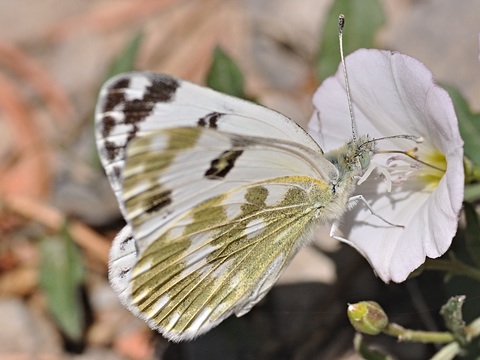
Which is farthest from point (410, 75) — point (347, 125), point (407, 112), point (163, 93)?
point (163, 93)

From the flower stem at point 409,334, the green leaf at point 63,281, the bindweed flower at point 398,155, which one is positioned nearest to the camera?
the bindweed flower at point 398,155

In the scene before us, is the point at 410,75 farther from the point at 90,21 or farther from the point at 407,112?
the point at 90,21

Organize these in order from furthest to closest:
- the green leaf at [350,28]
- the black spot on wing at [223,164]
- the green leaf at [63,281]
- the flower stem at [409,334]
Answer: the green leaf at [63,281] → the green leaf at [350,28] → the flower stem at [409,334] → the black spot on wing at [223,164]

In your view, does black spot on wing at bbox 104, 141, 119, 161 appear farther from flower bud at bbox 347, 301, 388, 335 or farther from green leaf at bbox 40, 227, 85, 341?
green leaf at bbox 40, 227, 85, 341

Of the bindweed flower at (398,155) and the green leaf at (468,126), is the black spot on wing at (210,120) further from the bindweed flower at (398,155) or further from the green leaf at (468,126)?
the green leaf at (468,126)

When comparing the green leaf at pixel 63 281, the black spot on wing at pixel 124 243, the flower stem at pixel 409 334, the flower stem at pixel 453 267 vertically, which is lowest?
the green leaf at pixel 63 281

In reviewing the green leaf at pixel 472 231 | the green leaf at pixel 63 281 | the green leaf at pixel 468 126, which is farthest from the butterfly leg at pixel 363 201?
the green leaf at pixel 63 281

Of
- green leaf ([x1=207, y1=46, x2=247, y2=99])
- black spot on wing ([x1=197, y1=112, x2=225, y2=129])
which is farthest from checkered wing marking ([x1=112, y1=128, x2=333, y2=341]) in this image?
green leaf ([x1=207, y1=46, x2=247, y2=99])
